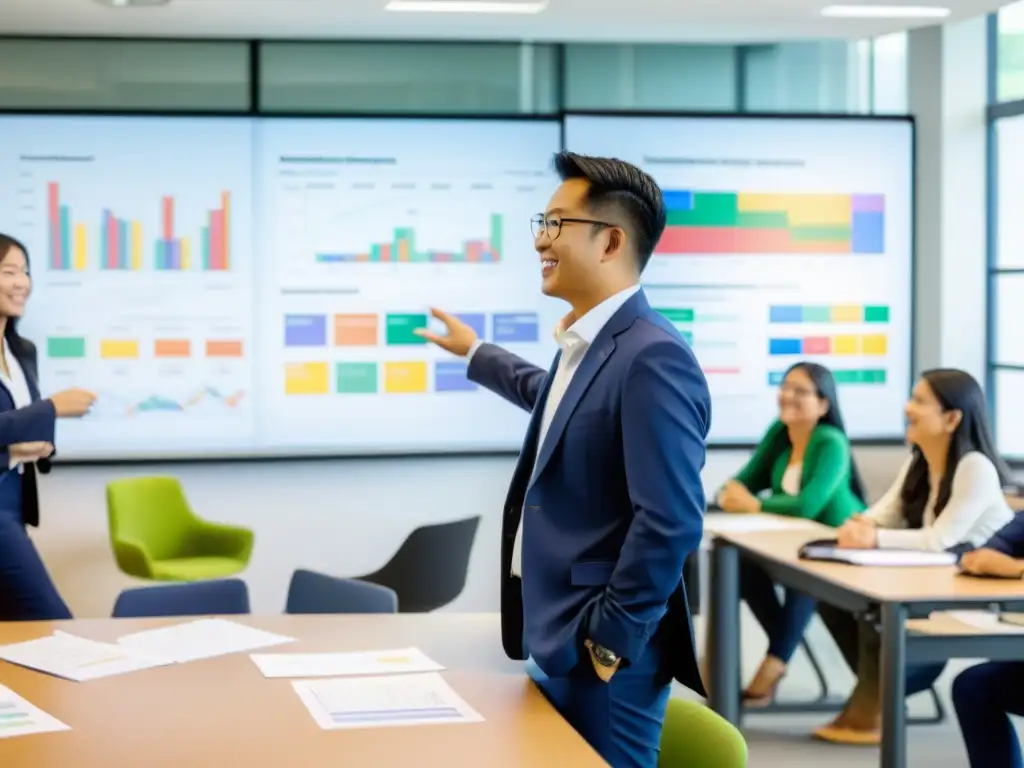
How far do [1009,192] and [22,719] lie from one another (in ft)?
20.5

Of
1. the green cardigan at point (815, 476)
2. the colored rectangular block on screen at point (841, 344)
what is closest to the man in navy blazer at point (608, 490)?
the green cardigan at point (815, 476)

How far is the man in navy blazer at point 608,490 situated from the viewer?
244 cm

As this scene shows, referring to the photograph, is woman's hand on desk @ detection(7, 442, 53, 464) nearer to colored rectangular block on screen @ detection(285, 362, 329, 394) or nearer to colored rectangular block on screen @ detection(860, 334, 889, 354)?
colored rectangular block on screen @ detection(285, 362, 329, 394)

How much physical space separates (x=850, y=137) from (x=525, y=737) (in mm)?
5622

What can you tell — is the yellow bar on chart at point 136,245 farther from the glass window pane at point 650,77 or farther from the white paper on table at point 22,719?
the white paper on table at point 22,719

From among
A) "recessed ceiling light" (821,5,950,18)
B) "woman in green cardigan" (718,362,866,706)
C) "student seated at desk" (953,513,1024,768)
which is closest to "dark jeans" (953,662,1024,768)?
"student seated at desk" (953,513,1024,768)

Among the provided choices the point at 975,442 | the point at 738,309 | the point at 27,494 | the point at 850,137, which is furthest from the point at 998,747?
the point at 850,137

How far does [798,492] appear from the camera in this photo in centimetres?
589

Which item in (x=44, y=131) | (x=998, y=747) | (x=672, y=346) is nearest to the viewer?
(x=672, y=346)

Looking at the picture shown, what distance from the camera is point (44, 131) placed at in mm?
6684

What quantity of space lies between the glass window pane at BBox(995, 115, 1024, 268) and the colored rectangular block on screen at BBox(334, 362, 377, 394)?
11.2 ft

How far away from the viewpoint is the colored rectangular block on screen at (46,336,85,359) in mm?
6707

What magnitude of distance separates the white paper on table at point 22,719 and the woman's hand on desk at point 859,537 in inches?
116

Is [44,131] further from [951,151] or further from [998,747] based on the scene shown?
[998,747]
